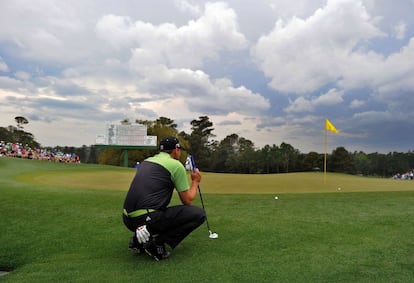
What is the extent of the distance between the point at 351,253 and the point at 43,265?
14.1 ft

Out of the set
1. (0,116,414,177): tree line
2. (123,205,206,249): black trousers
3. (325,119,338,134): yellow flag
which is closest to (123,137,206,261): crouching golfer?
(123,205,206,249): black trousers

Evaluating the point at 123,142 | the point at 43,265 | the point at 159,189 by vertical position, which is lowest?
the point at 43,265

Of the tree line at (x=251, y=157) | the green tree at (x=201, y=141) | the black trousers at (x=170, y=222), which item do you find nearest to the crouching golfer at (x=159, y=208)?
the black trousers at (x=170, y=222)

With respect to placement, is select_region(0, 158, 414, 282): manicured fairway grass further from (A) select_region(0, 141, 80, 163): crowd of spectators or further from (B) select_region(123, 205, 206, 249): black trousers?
(A) select_region(0, 141, 80, 163): crowd of spectators

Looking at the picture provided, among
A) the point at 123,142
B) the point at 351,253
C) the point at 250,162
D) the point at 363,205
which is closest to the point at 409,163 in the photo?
the point at 250,162

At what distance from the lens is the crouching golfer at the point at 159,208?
495cm

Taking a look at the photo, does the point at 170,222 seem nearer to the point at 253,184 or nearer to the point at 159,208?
the point at 159,208

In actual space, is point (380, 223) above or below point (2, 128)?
below

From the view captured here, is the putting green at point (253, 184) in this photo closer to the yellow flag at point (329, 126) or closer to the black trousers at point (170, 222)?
the yellow flag at point (329, 126)

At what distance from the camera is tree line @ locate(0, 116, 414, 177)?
228 ft

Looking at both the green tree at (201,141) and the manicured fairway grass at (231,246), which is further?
the green tree at (201,141)

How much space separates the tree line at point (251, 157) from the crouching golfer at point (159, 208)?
59.9 metres

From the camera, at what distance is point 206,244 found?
5.80m

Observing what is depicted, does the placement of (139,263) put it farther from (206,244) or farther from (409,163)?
(409,163)
